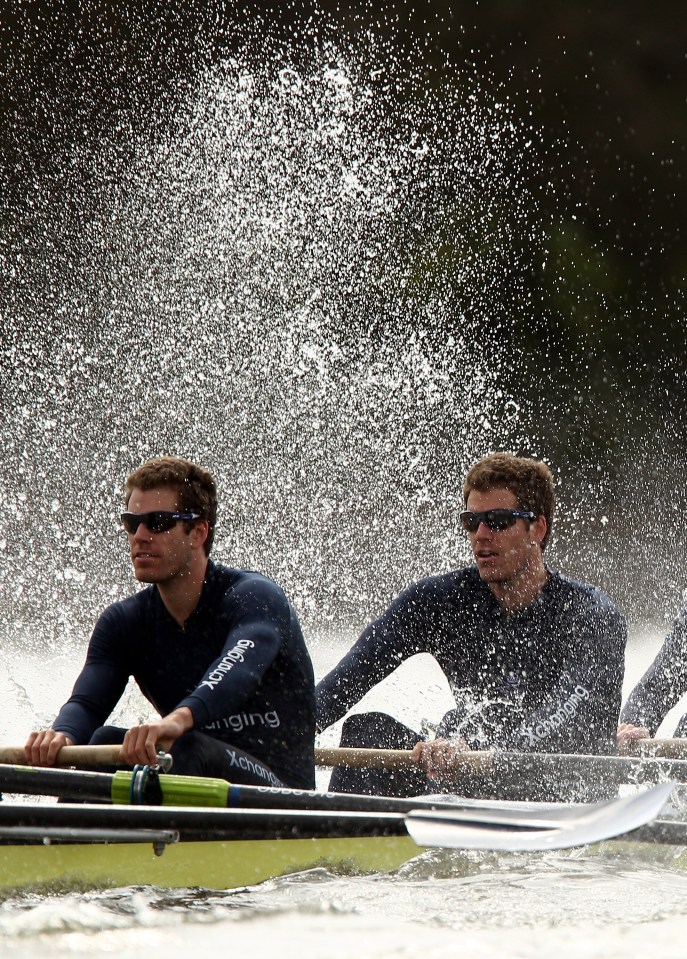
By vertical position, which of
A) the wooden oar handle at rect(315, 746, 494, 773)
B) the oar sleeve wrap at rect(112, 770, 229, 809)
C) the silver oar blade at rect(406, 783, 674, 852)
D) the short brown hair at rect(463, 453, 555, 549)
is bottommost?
the silver oar blade at rect(406, 783, 674, 852)

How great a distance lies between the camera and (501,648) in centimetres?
398

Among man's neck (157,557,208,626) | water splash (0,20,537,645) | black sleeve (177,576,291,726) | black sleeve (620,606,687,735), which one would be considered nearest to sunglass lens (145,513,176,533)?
man's neck (157,557,208,626)

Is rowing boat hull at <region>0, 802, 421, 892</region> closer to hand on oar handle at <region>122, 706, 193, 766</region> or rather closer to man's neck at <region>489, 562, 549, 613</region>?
hand on oar handle at <region>122, 706, 193, 766</region>

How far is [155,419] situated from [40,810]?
9.15 m

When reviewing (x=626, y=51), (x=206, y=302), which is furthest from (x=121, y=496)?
(x=626, y=51)

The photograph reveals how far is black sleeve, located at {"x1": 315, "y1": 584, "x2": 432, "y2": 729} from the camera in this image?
162 inches

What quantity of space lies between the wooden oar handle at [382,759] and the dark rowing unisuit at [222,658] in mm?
268

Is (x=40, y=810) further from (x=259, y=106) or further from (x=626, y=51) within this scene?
(x=626, y=51)

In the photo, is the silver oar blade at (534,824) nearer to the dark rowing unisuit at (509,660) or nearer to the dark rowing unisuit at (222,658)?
the dark rowing unisuit at (222,658)

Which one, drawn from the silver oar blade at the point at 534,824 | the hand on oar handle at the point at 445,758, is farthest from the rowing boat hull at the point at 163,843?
the hand on oar handle at the point at 445,758

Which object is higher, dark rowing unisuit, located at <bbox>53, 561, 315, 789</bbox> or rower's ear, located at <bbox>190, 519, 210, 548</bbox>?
rower's ear, located at <bbox>190, 519, 210, 548</bbox>

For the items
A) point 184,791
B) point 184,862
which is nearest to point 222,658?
point 184,791

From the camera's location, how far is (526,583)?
4.00 m

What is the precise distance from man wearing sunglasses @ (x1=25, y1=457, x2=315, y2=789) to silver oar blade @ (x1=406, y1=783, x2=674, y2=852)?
586mm
